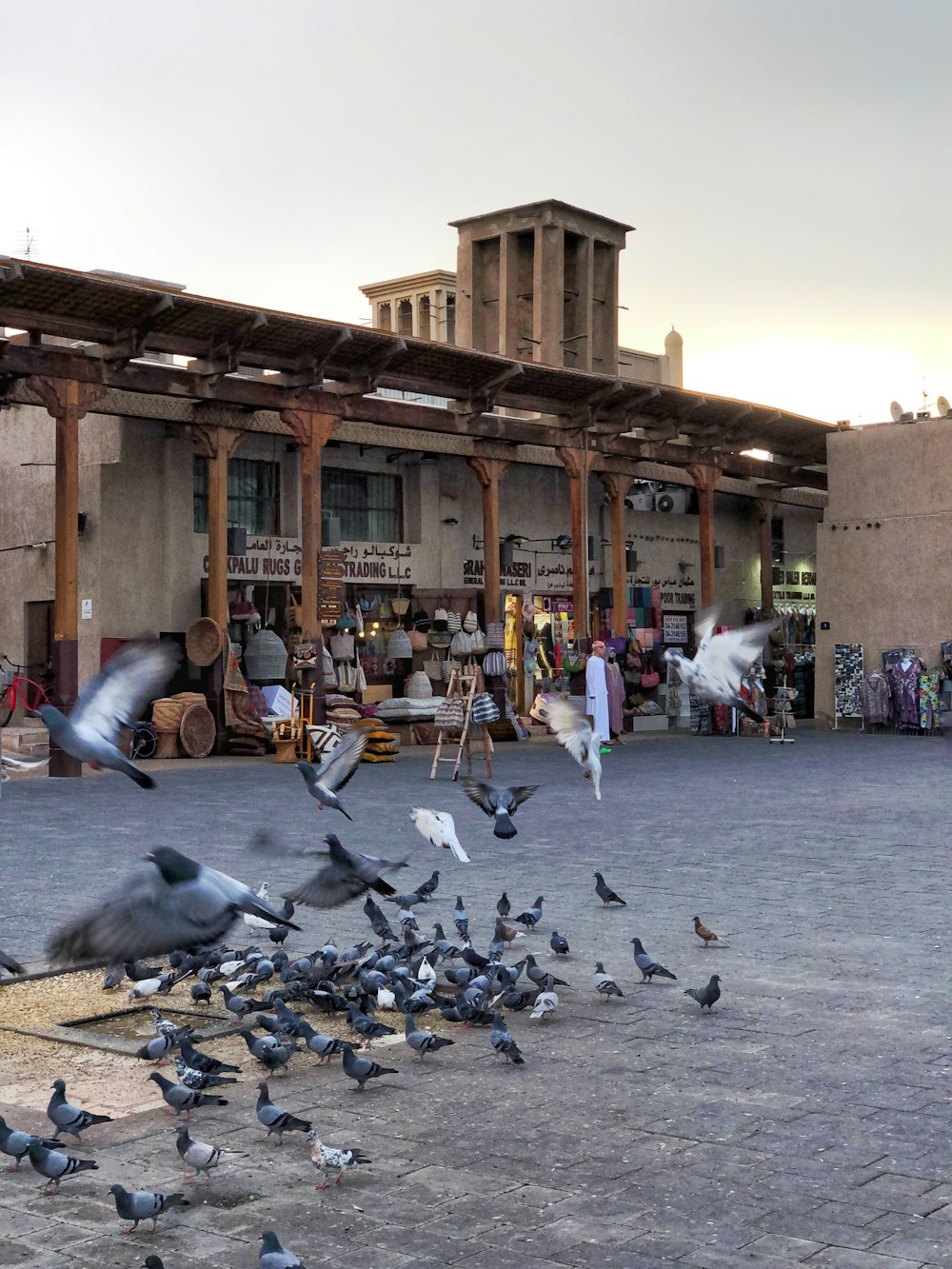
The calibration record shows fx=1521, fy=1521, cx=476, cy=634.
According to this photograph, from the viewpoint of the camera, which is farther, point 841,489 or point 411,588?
point 841,489

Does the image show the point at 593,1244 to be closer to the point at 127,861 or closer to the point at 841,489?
the point at 127,861

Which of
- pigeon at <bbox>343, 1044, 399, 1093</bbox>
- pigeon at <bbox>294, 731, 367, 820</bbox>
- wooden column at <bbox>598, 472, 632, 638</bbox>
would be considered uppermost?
wooden column at <bbox>598, 472, 632, 638</bbox>

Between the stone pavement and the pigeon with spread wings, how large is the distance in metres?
1.06

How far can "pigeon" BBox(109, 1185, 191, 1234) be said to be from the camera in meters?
3.92

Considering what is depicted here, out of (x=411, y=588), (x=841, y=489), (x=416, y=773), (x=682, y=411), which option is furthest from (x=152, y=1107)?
(x=841, y=489)

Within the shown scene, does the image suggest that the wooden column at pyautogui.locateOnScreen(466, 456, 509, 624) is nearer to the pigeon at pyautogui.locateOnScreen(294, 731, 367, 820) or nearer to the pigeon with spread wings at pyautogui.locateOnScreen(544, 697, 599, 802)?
the pigeon with spread wings at pyautogui.locateOnScreen(544, 697, 599, 802)

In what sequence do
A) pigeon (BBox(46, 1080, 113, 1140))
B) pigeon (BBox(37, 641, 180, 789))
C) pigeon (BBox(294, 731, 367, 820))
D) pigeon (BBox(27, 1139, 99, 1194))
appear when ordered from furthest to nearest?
1. pigeon (BBox(294, 731, 367, 820))
2. pigeon (BBox(37, 641, 180, 789))
3. pigeon (BBox(46, 1080, 113, 1140))
4. pigeon (BBox(27, 1139, 99, 1194))

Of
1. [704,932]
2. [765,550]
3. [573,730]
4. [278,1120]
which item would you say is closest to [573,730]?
[573,730]

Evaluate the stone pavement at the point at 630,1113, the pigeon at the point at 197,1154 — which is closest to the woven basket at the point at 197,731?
the stone pavement at the point at 630,1113

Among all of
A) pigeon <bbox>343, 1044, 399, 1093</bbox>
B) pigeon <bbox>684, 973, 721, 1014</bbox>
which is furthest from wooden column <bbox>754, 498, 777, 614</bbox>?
pigeon <bbox>343, 1044, 399, 1093</bbox>

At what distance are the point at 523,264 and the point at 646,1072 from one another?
30.7m

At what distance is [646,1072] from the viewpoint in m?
5.53

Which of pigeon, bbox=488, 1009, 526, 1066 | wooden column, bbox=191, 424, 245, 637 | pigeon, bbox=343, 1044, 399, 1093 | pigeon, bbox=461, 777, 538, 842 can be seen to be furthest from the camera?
wooden column, bbox=191, 424, 245, 637

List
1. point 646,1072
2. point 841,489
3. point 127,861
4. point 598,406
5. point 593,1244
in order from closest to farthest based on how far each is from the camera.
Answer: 1. point 593,1244
2. point 646,1072
3. point 127,861
4. point 598,406
5. point 841,489
